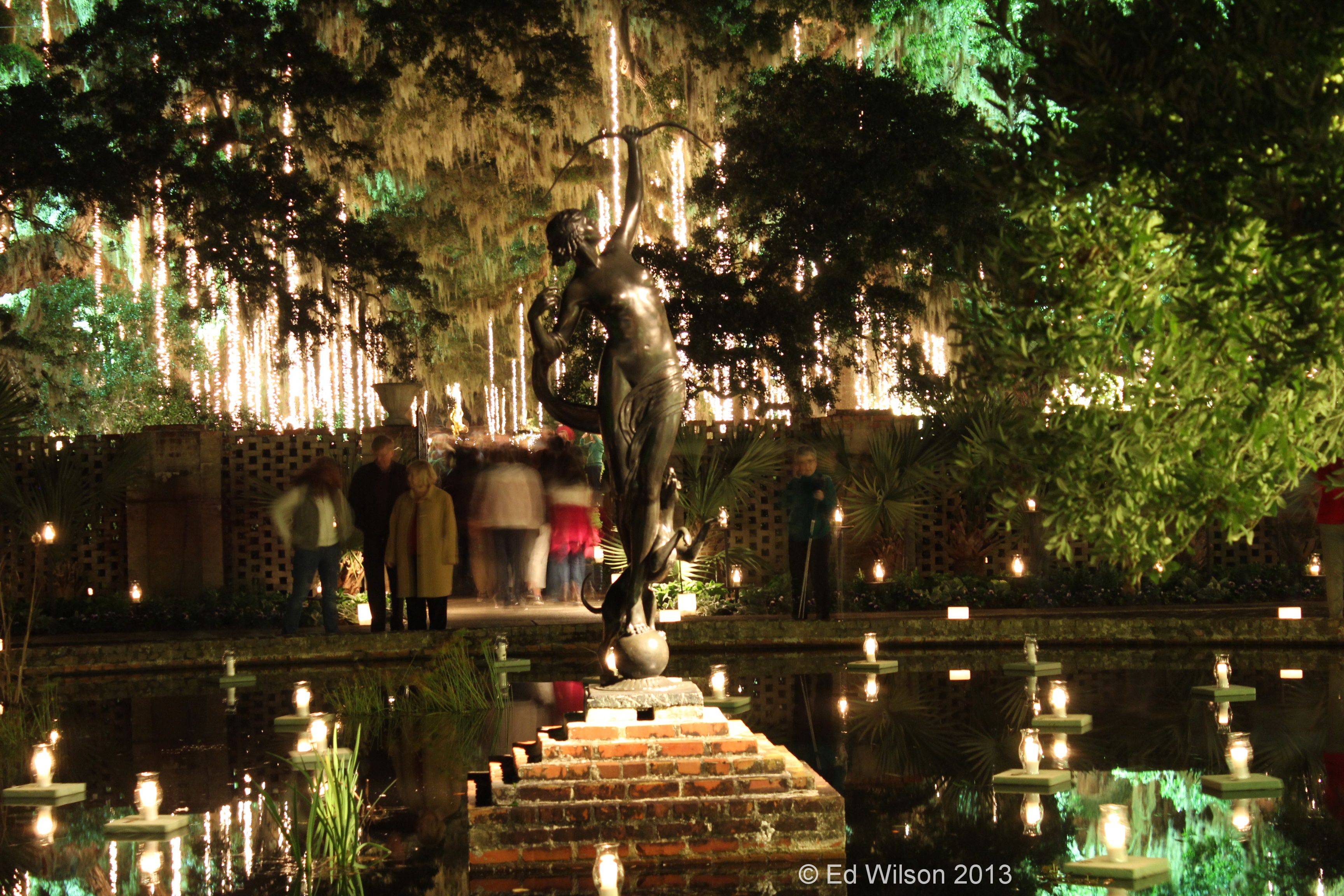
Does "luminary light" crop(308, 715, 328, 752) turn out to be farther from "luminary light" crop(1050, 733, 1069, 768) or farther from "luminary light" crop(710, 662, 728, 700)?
"luminary light" crop(1050, 733, 1069, 768)

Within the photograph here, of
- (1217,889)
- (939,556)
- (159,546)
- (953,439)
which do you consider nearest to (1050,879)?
(1217,889)

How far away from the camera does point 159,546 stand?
1839 cm

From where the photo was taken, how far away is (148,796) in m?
7.68

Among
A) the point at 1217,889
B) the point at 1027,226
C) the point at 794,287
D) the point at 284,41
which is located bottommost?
the point at 1217,889

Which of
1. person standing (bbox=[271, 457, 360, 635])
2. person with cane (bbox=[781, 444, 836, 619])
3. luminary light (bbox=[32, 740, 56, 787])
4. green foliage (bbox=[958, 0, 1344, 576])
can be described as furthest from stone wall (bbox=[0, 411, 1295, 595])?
green foliage (bbox=[958, 0, 1344, 576])

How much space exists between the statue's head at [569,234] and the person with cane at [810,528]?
7452 millimetres

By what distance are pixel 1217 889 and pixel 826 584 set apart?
9267 millimetres

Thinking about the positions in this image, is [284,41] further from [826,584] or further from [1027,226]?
A: [1027,226]

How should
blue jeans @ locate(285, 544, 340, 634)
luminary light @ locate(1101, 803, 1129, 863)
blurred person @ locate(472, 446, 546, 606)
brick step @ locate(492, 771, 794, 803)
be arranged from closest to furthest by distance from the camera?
luminary light @ locate(1101, 803, 1129, 863) → brick step @ locate(492, 771, 794, 803) → blue jeans @ locate(285, 544, 340, 634) → blurred person @ locate(472, 446, 546, 606)

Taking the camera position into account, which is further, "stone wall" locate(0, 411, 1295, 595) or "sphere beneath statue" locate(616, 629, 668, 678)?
"stone wall" locate(0, 411, 1295, 595)

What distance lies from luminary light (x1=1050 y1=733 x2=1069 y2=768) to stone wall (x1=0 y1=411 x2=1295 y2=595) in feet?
28.5

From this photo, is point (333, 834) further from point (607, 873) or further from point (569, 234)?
point (569, 234)

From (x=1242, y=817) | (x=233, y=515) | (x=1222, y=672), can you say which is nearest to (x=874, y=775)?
(x=1242, y=817)

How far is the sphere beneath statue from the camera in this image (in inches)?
301
